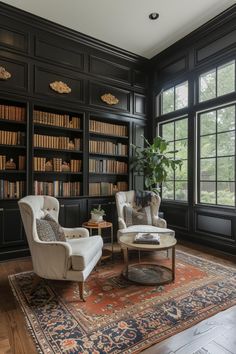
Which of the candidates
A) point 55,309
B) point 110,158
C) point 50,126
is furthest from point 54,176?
point 55,309

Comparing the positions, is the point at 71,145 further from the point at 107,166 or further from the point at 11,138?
the point at 11,138

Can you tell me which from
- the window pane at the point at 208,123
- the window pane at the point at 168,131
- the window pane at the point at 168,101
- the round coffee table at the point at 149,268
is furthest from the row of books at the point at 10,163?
the window pane at the point at 208,123

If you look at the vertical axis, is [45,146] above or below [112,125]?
below

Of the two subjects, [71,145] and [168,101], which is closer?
[71,145]

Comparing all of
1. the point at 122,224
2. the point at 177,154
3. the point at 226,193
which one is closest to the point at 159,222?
the point at 122,224

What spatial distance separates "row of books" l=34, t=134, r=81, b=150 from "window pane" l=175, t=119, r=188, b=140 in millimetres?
1933

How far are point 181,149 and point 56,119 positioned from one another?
7.76 feet

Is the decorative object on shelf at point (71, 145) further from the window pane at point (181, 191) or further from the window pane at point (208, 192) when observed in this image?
the window pane at point (208, 192)

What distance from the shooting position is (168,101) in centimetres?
475

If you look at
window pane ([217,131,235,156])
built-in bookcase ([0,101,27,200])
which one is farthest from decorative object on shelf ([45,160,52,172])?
window pane ([217,131,235,156])

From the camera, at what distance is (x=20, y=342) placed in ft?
5.42

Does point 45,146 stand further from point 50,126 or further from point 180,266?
point 180,266

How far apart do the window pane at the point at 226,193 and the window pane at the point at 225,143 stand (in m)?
0.50

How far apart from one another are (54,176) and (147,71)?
2.93m
